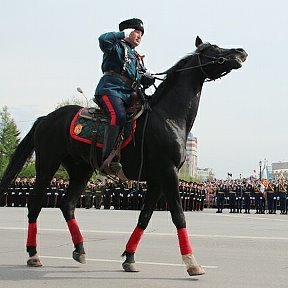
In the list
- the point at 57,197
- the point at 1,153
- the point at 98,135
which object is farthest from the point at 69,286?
the point at 1,153

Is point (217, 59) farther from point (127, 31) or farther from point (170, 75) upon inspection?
point (127, 31)

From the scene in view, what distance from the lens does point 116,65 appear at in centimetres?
879

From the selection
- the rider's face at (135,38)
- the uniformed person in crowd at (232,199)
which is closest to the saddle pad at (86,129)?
the rider's face at (135,38)

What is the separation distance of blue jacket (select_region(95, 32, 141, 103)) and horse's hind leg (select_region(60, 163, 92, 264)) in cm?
139

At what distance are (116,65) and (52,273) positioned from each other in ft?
9.31

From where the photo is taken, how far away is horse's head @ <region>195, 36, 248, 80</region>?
8586 millimetres

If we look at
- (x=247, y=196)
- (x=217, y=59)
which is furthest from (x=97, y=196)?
(x=217, y=59)

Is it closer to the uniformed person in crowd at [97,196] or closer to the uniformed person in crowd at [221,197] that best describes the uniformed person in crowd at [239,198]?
the uniformed person in crowd at [221,197]

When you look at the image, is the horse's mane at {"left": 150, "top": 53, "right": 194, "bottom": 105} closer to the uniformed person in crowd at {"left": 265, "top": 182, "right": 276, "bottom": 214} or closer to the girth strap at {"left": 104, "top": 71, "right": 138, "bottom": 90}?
the girth strap at {"left": 104, "top": 71, "right": 138, "bottom": 90}

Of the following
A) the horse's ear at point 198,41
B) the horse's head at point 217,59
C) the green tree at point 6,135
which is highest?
the green tree at point 6,135

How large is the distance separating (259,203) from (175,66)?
29.2m

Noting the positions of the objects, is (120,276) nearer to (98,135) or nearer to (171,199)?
(171,199)

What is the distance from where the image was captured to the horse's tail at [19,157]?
9.75 meters

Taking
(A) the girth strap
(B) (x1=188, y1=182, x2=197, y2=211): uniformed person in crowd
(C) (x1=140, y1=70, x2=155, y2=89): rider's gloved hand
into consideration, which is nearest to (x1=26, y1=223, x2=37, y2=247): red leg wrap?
(A) the girth strap
